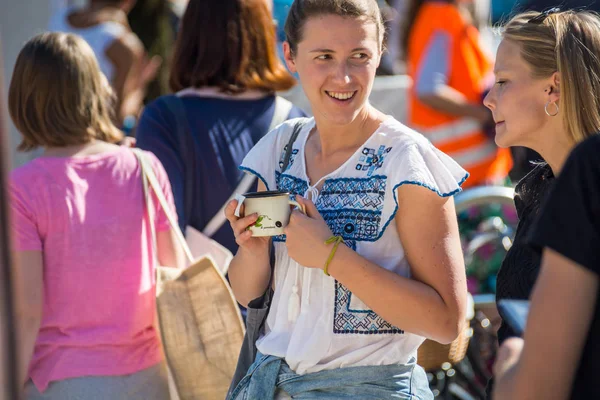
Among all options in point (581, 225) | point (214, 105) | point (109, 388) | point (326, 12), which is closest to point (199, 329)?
point (109, 388)

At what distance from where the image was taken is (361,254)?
2.23 metres

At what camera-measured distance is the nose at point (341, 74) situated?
231 centimetres

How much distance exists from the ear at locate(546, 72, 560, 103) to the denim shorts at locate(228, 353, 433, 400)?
0.79 meters

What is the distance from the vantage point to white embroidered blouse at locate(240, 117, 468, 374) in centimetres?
219

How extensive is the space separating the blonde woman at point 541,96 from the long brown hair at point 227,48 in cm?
121

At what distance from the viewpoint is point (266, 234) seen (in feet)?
7.36

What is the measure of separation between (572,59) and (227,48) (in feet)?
4.94

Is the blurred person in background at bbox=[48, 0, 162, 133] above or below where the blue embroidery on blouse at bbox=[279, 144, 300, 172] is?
below

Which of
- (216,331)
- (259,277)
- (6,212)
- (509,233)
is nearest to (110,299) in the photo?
(216,331)

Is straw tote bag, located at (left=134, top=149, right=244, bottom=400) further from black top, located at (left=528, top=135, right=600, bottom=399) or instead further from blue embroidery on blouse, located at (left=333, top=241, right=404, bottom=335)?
black top, located at (left=528, top=135, right=600, bottom=399)

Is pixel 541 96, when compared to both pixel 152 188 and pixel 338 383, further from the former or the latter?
pixel 152 188

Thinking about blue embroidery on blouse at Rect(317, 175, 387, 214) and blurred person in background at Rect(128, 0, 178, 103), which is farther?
blurred person in background at Rect(128, 0, 178, 103)

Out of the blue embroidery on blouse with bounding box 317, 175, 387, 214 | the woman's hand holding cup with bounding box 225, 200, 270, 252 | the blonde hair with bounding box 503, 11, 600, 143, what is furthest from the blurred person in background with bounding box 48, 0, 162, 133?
the blonde hair with bounding box 503, 11, 600, 143

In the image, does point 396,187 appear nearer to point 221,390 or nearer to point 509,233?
A: point 221,390
